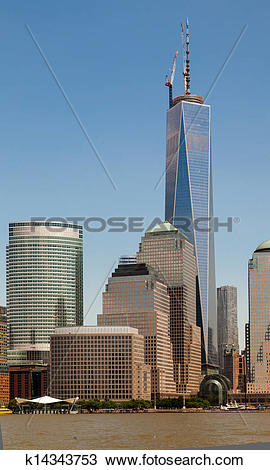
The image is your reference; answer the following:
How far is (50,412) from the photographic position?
193m
